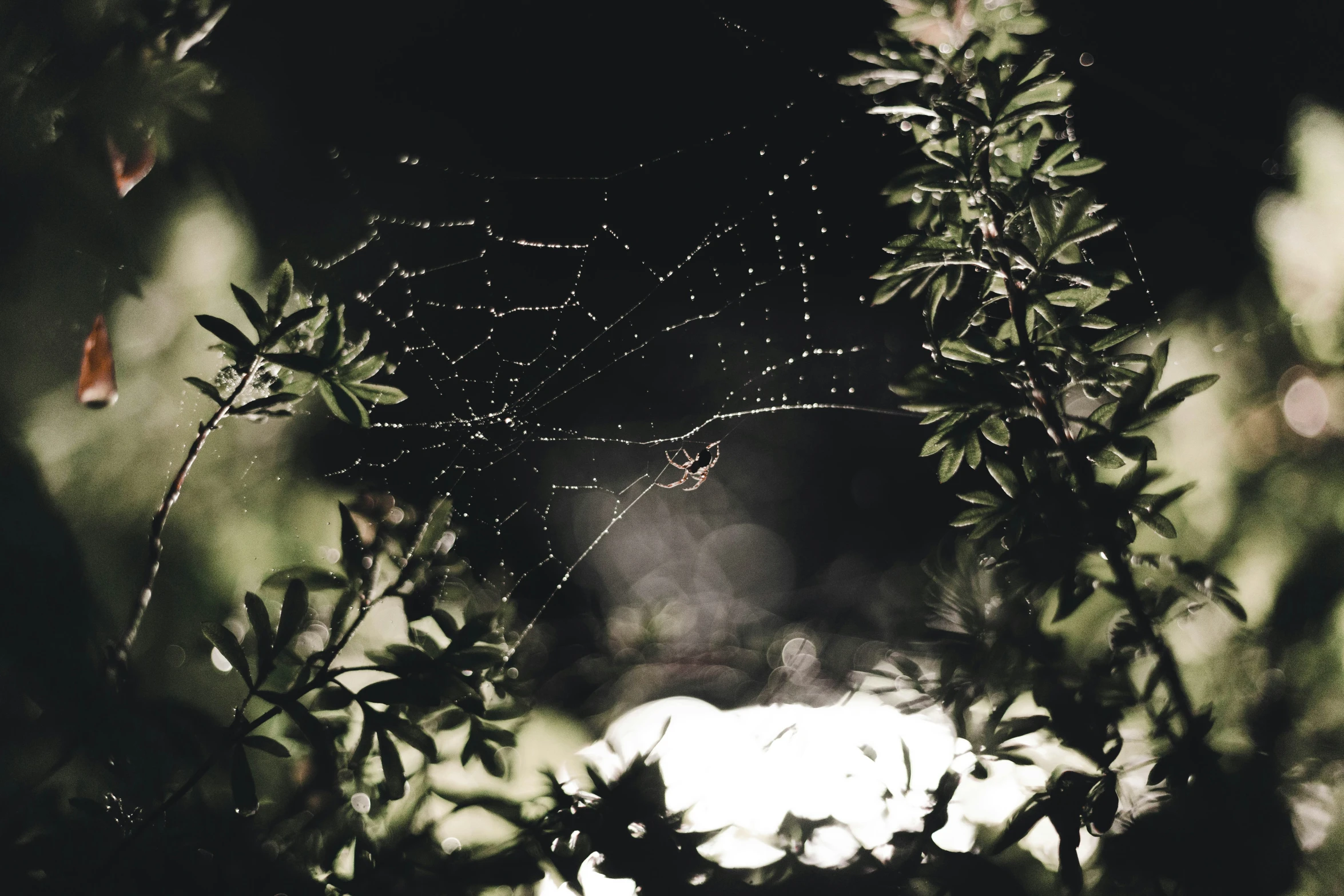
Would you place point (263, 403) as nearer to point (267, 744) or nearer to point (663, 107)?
point (267, 744)

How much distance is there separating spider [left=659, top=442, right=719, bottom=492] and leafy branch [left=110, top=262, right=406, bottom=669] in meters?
0.32

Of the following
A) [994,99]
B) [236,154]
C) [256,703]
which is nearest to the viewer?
[994,99]

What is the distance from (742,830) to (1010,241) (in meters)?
0.49

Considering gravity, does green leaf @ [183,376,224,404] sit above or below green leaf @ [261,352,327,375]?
below

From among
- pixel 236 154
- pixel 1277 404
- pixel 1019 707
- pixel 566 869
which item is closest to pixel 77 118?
pixel 236 154

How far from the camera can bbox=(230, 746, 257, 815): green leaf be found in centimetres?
47

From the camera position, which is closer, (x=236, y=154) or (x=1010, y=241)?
(x=1010, y=241)

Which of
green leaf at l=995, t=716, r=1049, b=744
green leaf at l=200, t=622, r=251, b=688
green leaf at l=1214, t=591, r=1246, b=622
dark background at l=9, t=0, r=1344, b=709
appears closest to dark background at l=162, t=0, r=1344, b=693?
dark background at l=9, t=0, r=1344, b=709

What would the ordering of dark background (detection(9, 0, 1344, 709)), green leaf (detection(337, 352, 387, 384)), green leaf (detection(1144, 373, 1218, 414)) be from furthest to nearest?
1. dark background (detection(9, 0, 1344, 709))
2. green leaf (detection(337, 352, 387, 384))
3. green leaf (detection(1144, 373, 1218, 414))

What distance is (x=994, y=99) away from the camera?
0.49m

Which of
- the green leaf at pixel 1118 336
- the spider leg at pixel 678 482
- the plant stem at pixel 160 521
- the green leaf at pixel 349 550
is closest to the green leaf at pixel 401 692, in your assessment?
the green leaf at pixel 349 550

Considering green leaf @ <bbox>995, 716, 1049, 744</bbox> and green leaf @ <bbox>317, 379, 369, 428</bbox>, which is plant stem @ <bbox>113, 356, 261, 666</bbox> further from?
green leaf @ <bbox>995, 716, 1049, 744</bbox>

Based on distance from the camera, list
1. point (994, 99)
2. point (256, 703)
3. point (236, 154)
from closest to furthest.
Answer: point (994, 99)
point (256, 703)
point (236, 154)

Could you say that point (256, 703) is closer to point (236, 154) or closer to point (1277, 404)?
point (236, 154)
